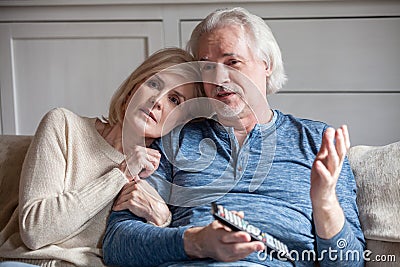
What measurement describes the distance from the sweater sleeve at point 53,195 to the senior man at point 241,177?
0.07 m

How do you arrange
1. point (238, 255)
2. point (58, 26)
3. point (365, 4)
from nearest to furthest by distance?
point (238, 255), point (365, 4), point (58, 26)

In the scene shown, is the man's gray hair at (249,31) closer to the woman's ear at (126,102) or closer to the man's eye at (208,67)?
the man's eye at (208,67)

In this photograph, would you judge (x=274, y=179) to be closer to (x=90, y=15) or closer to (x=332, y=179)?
(x=332, y=179)

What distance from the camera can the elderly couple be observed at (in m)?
1.64

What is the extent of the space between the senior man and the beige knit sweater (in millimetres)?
63

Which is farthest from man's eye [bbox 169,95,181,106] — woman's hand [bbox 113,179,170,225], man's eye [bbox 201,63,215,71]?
woman's hand [bbox 113,179,170,225]

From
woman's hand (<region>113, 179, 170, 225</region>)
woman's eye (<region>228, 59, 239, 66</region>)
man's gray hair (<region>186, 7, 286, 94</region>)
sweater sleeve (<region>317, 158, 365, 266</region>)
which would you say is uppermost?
man's gray hair (<region>186, 7, 286, 94</region>)

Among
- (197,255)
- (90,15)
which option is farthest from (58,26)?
(197,255)

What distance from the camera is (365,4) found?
2.61 metres

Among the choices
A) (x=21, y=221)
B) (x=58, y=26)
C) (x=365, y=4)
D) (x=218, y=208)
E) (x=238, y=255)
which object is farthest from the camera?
(x=58, y=26)

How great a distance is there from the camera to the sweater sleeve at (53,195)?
5.39 feet

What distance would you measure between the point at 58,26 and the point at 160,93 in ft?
3.84

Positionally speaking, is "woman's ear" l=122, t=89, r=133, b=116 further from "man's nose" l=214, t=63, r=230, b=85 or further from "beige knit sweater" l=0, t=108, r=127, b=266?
"man's nose" l=214, t=63, r=230, b=85

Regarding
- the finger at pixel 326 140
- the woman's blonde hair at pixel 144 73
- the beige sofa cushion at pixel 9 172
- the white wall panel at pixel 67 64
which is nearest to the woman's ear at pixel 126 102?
the woman's blonde hair at pixel 144 73
